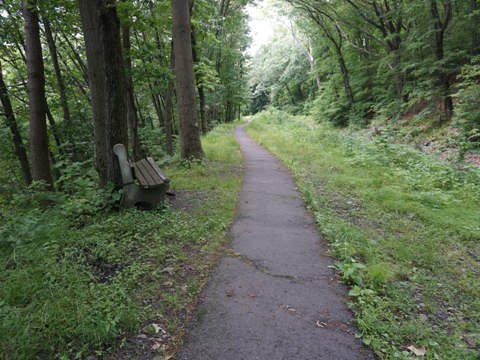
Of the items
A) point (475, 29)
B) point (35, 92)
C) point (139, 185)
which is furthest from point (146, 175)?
point (475, 29)

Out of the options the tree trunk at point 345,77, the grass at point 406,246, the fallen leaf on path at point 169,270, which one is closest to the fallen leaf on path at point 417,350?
the grass at point 406,246

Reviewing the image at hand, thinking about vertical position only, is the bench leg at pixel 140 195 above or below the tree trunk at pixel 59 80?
below

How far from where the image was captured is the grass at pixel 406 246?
266cm

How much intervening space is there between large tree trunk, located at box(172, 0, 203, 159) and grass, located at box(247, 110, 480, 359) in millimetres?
3040

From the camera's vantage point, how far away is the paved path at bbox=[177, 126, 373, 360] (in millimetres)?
2455

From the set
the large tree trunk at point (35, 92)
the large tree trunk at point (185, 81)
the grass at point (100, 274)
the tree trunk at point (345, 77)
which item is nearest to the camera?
the grass at point (100, 274)

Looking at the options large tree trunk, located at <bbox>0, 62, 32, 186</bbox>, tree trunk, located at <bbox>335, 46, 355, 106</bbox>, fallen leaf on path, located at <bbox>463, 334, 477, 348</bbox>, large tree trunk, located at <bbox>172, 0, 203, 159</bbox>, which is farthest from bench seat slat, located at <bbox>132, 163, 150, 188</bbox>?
tree trunk, located at <bbox>335, 46, 355, 106</bbox>

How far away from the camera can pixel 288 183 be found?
7426 mm

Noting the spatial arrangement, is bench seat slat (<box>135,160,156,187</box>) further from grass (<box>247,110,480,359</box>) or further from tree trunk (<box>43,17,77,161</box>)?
tree trunk (<box>43,17,77,161</box>)

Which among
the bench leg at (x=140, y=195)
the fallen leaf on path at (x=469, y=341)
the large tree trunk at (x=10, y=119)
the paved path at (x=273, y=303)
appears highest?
the large tree trunk at (x=10, y=119)

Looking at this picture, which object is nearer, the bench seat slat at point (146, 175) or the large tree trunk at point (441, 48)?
the bench seat slat at point (146, 175)

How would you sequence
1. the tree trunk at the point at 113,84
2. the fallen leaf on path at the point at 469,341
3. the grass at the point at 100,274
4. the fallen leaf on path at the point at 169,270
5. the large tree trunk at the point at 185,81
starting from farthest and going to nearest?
1. the large tree trunk at the point at 185,81
2. the tree trunk at the point at 113,84
3. the fallen leaf on path at the point at 169,270
4. the fallen leaf on path at the point at 469,341
5. the grass at the point at 100,274

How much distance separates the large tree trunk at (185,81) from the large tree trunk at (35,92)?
333cm

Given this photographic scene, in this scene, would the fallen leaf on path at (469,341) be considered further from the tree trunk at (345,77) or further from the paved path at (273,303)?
the tree trunk at (345,77)
